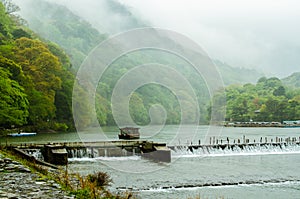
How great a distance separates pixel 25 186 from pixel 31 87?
53809mm

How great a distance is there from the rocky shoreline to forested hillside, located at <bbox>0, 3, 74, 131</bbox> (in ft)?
135

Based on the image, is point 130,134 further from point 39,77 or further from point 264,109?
point 264,109

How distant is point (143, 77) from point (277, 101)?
58546mm

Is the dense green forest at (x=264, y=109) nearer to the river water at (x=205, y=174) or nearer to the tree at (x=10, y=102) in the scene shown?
the tree at (x=10, y=102)

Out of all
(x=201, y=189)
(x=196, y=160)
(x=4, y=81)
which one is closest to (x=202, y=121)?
(x=4, y=81)

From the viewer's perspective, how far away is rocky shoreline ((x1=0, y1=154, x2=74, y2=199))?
8.84 metres

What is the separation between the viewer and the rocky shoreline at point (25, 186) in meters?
8.84

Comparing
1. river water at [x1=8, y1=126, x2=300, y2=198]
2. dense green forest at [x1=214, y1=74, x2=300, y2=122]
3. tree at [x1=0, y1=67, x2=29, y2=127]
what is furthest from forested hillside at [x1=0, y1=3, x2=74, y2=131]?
dense green forest at [x1=214, y1=74, x2=300, y2=122]

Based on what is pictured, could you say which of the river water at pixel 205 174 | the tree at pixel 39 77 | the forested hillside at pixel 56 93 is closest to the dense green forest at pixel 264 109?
the forested hillside at pixel 56 93

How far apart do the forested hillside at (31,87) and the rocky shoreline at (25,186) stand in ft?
135

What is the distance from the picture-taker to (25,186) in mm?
9664

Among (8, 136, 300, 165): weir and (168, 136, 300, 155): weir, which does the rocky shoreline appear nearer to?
(8, 136, 300, 165): weir

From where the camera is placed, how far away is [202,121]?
134 m

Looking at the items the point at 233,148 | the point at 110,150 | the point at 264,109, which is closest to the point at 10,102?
the point at 110,150
